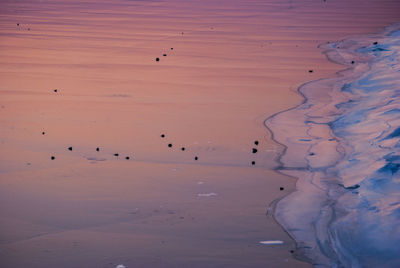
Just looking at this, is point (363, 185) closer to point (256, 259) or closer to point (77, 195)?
point (256, 259)

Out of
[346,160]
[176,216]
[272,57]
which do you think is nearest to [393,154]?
[346,160]

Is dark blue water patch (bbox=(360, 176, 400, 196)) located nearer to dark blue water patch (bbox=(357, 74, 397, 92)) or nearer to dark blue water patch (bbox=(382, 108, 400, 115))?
dark blue water patch (bbox=(382, 108, 400, 115))

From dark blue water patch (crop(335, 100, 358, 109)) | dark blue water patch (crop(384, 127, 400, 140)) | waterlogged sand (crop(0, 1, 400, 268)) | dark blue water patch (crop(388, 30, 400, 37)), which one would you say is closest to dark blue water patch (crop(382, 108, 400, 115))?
dark blue water patch (crop(384, 127, 400, 140))

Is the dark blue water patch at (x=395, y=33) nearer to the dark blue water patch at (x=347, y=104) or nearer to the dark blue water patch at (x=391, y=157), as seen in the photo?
the dark blue water patch at (x=347, y=104)

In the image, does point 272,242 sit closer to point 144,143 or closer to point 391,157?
point 391,157

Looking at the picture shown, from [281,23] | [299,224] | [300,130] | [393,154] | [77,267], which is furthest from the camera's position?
[281,23]

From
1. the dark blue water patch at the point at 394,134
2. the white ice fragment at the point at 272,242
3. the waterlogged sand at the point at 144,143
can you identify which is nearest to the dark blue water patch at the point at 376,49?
the waterlogged sand at the point at 144,143

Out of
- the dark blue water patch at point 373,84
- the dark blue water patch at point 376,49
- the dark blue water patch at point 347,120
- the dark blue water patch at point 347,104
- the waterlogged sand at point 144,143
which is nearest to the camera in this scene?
the waterlogged sand at point 144,143
